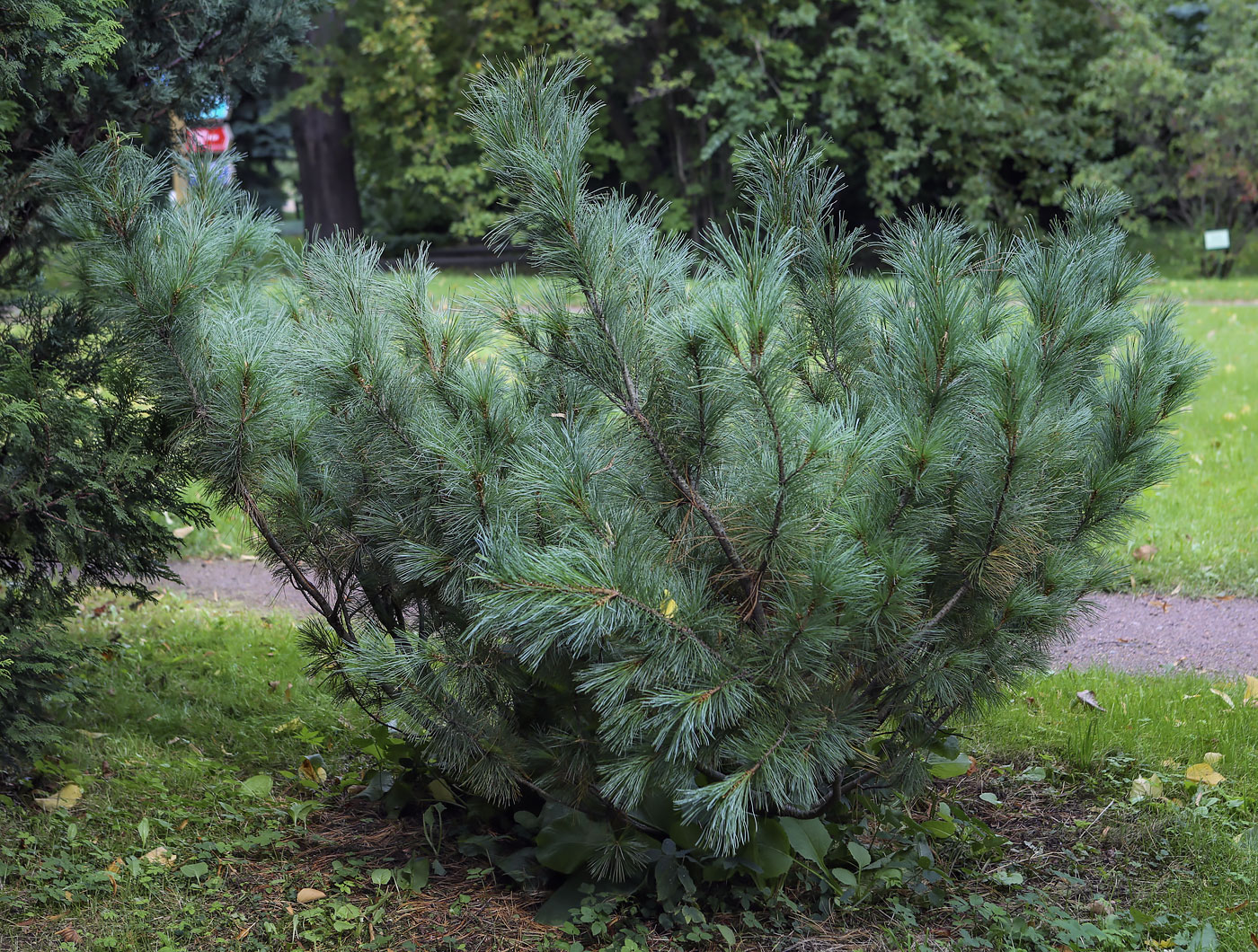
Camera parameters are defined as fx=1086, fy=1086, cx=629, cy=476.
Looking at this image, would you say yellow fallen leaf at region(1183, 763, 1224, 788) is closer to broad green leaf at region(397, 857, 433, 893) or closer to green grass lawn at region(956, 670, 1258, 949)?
green grass lawn at region(956, 670, 1258, 949)

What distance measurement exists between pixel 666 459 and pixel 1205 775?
2.18 meters

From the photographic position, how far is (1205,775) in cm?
330

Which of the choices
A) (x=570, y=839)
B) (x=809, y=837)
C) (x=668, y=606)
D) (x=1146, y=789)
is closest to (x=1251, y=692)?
(x=1146, y=789)

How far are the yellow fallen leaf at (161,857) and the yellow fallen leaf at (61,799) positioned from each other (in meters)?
0.47

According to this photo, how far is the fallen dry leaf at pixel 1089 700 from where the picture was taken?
383 cm

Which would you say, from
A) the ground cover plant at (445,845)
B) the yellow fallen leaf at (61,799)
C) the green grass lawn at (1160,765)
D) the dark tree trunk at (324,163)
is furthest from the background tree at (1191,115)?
the yellow fallen leaf at (61,799)

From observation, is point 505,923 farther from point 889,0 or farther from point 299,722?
point 889,0

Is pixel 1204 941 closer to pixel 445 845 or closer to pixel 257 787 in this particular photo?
pixel 445 845

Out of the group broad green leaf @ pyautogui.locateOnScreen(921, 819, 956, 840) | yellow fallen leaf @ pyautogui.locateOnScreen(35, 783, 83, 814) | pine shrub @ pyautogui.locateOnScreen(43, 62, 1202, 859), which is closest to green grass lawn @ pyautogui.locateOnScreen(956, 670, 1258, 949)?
broad green leaf @ pyautogui.locateOnScreen(921, 819, 956, 840)

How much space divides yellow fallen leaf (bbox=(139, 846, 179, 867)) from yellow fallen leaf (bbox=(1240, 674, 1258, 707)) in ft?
11.6

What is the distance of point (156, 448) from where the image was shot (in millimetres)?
3395

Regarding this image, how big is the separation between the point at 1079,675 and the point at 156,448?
11.2ft

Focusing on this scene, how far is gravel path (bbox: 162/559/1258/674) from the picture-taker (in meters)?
4.38

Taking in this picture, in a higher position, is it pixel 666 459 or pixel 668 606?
pixel 666 459
